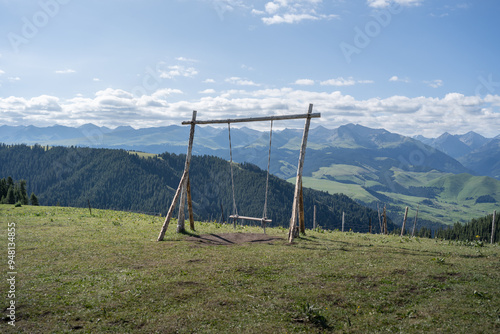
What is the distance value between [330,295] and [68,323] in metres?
8.48

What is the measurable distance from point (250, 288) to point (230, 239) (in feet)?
31.3

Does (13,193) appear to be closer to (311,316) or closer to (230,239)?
(230,239)

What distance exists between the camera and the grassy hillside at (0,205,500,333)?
31.5 feet

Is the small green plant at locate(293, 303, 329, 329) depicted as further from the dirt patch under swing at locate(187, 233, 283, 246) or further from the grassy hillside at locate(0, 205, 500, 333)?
the dirt patch under swing at locate(187, 233, 283, 246)

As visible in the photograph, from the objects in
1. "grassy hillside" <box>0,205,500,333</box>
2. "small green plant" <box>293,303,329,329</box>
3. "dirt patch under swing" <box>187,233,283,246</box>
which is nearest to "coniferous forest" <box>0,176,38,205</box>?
"grassy hillside" <box>0,205,500,333</box>

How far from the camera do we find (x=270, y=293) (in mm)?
11969

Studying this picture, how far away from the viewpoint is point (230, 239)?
71.8 feet

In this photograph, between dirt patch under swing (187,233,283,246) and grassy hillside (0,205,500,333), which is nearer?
grassy hillside (0,205,500,333)

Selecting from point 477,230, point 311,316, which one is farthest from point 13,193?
point 477,230

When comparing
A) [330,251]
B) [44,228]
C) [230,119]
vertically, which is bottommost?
[44,228]

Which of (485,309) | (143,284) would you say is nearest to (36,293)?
(143,284)

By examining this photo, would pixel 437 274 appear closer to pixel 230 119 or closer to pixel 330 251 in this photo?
pixel 330 251

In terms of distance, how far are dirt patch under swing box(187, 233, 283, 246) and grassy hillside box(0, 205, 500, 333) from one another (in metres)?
1.50

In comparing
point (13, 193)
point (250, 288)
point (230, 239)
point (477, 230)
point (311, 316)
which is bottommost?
point (13, 193)
